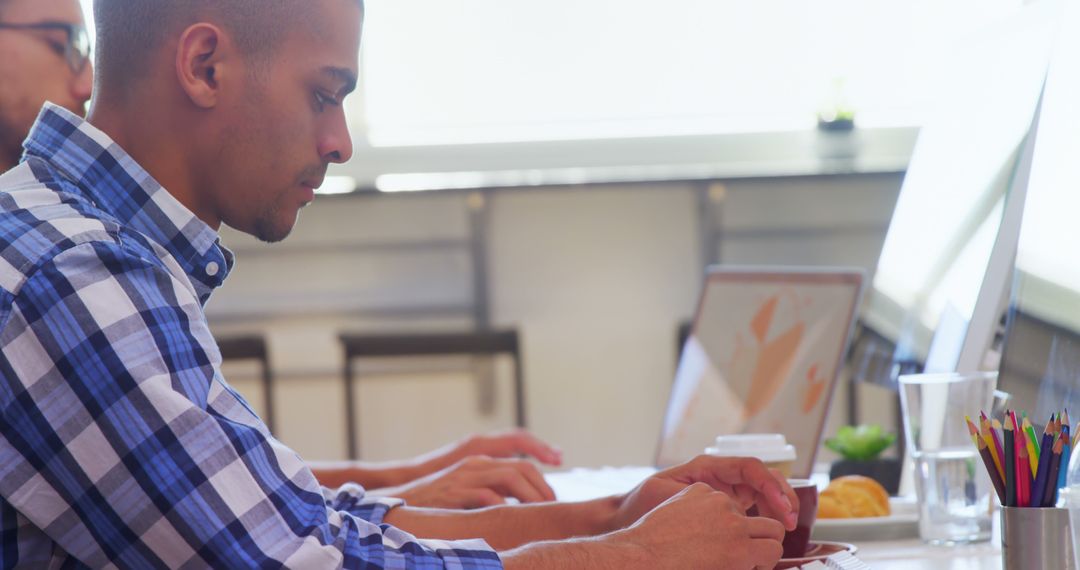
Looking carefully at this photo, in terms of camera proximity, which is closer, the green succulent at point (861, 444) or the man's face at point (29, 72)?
the green succulent at point (861, 444)

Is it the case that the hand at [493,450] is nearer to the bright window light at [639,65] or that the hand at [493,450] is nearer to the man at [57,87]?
the man at [57,87]

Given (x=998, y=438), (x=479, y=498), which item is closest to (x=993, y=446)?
(x=998, y=438)

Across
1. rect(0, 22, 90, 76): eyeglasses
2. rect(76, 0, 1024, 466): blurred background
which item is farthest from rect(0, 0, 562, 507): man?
rect(76, 0, 1024, 466): blurred background

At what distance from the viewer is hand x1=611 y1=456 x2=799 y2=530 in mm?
902

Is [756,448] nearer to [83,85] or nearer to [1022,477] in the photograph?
[1022,477]

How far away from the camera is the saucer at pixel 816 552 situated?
88 cm

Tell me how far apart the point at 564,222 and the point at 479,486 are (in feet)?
8.58

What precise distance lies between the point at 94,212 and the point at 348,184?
2986 millimetres

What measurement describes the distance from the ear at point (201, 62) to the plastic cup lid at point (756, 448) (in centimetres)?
50

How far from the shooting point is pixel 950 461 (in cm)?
106

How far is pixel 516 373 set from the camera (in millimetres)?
3783

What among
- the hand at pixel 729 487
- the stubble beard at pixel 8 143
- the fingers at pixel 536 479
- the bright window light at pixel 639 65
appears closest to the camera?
the hand at pixel 729 487

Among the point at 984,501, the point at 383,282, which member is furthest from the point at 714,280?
the point at 383,282

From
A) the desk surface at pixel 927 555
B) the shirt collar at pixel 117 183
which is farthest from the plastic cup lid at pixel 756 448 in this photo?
the shirt collar at pixel 117 183
